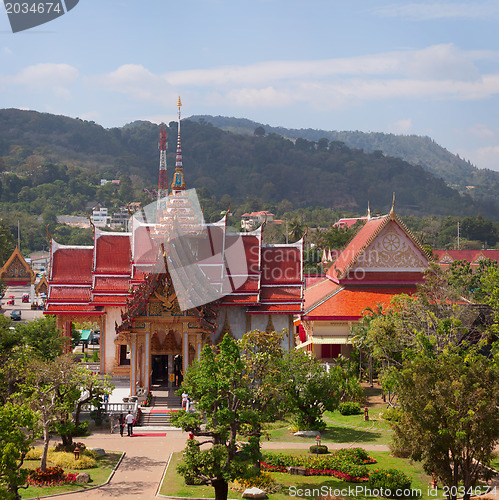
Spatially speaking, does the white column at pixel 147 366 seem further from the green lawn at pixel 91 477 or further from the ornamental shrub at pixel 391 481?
the ornamental shrub at pixel 391 481

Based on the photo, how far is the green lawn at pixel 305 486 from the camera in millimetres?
22703

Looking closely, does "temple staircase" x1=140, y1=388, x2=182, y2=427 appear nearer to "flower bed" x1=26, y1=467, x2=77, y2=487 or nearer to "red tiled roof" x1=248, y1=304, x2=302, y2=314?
"red tiled roof" x1=248, y1=304, x2=302, y2=314

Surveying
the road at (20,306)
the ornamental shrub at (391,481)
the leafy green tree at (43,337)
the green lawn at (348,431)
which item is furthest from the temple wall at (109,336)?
the road at (20,306)

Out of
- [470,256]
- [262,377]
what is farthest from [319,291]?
[470,256]

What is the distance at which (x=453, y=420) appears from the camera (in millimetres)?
20406

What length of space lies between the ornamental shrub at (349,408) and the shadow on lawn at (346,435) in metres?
2.26

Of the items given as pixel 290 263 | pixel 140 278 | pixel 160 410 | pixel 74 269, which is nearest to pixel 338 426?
pixel 160 410

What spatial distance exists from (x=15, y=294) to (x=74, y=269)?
62.4 meters

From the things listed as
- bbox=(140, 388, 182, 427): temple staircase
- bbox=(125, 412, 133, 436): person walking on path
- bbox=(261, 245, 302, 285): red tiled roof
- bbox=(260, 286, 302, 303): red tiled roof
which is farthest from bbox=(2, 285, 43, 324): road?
bbox=(125, 412, 133, 436): person walking on path

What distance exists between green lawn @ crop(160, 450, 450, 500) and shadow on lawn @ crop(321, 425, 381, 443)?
155 inches

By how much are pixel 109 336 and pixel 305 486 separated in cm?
1742

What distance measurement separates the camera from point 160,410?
32.7m

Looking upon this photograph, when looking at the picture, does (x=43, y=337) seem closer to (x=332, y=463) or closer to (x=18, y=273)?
(x=332, y=463)

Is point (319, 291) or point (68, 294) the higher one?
point (68, 294)
